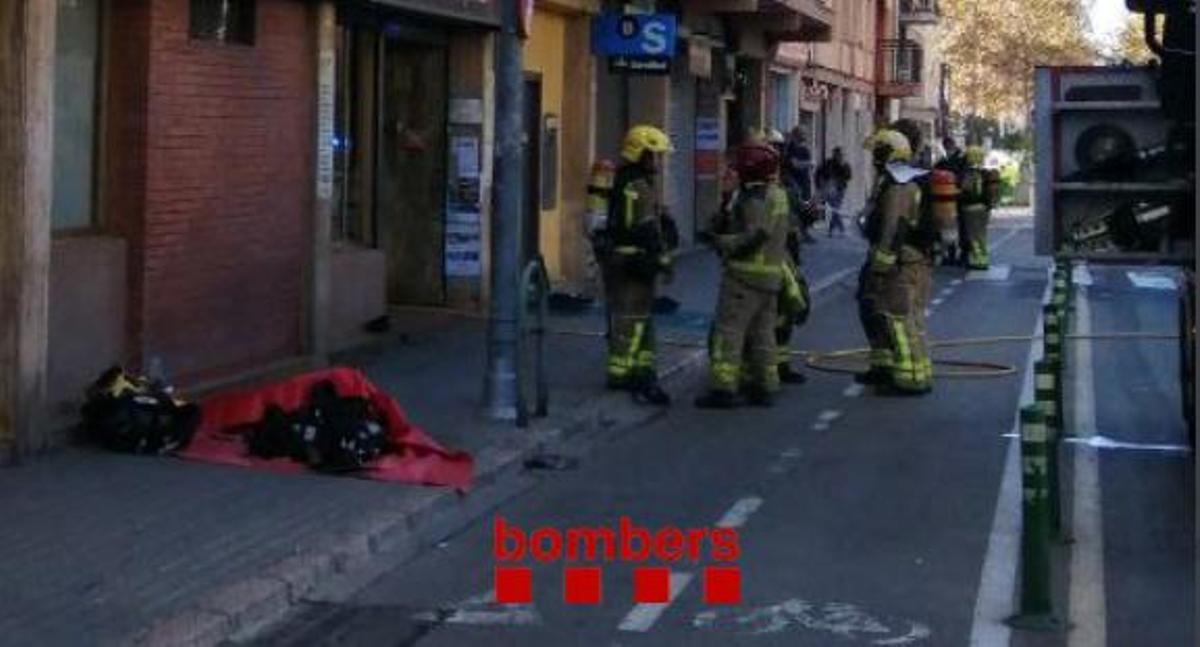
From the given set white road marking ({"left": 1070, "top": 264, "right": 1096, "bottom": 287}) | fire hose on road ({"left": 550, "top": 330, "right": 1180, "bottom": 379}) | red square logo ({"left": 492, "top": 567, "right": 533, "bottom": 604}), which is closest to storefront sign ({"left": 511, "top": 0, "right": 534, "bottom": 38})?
red square logo ({"left": 492, "top": 567, "right": 533, "bottom": 604})

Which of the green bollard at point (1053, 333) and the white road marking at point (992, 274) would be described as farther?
the white road marking at point (992, 274)

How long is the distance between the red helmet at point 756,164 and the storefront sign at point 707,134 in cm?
1622

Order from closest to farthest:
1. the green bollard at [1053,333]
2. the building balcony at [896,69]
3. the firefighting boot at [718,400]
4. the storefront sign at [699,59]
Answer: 1. the green bollard at [1053,333]
2. the firefighting boot at [718,400]
3. the storefront sign at [699,59]
4. the building balcony at [896,69]

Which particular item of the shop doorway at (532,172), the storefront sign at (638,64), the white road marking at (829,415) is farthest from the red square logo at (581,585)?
the storefront sign at (638,64)

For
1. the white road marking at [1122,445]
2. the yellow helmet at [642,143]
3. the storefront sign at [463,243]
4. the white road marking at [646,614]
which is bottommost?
the white road marking at [646,614]

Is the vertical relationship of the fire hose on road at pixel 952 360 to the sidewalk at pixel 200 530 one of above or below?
above

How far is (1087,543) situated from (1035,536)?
5.72 feet

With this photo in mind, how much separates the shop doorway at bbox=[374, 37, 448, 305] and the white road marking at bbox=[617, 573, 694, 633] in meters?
10.3

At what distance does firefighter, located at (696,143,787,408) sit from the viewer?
13.1 meters

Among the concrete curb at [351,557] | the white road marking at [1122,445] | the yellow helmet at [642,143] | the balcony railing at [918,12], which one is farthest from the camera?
the balcony railing at [918,12]

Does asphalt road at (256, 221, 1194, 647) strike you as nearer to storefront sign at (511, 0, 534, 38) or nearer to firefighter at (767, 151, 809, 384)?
firefighter at (767, 151, 809, 384)

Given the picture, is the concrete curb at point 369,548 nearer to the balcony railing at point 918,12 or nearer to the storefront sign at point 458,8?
the storefront sign at point 458,8

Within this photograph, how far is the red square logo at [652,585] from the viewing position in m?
7.71

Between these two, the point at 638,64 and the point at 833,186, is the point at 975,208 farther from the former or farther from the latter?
the point at 833,186
